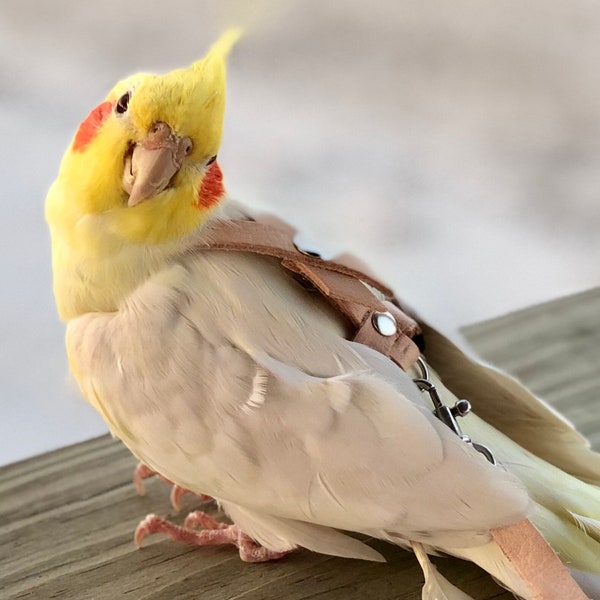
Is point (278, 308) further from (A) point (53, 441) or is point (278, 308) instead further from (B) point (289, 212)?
(A) point (53, 441)

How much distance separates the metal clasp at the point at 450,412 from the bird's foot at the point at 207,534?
8.8 inches

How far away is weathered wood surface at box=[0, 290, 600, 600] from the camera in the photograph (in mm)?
726

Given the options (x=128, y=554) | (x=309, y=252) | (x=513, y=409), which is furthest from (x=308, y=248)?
(x=128, y=554)

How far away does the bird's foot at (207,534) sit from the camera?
76 cm

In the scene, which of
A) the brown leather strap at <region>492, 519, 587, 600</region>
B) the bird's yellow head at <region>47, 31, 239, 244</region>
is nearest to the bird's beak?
the bird's yellow head at <region>47, 31, 239, 244</region>

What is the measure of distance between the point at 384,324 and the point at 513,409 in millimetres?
176

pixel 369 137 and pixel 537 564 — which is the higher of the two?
pixel 369 137

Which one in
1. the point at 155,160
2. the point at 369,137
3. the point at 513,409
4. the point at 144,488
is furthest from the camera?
the point at 369,137

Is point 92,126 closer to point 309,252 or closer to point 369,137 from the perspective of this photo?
point 309,252

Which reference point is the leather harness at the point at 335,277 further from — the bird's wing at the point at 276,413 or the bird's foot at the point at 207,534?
the bird's foot at the point at 207,534

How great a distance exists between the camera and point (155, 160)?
587mm

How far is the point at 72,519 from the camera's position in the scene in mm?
851

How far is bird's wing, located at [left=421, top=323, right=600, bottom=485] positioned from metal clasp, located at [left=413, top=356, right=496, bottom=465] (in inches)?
3.6

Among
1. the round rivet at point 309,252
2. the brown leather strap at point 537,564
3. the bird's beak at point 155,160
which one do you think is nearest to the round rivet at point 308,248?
the round rivet at point 309,252
